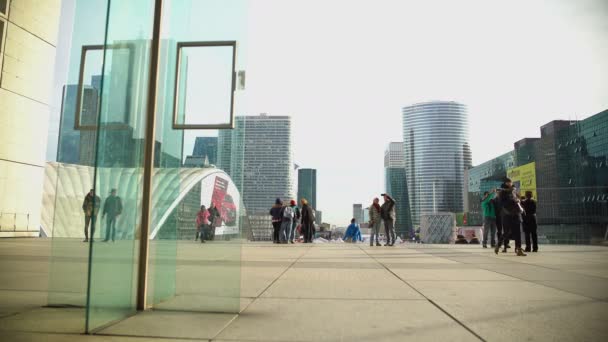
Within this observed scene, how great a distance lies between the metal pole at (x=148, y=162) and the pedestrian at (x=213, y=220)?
1.65 ft

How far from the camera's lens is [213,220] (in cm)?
344

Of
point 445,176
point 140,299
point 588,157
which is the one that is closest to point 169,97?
point 140,299

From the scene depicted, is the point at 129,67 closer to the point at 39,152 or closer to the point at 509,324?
the point at 509,324

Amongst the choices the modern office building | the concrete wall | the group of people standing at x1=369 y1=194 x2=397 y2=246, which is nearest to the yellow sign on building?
the modern office building

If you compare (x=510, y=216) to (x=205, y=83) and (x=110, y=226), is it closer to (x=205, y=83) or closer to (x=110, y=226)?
(x=205, y=83)

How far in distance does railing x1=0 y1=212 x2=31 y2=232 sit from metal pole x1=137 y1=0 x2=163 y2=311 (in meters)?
15.3

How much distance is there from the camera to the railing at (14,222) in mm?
14830

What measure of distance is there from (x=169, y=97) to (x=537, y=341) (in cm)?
325

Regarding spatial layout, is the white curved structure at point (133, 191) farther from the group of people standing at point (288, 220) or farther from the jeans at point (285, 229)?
the jeans at point (285, 229)

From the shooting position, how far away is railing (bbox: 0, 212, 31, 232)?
14.8m

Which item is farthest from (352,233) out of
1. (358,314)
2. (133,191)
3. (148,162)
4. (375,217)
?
(133,191)

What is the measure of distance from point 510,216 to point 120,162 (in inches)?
389

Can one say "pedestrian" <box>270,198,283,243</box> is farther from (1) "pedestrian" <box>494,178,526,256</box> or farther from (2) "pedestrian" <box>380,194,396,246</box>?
(1) "pedestrian" <box>494,178,526,256</box>

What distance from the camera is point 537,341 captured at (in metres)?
2.38
